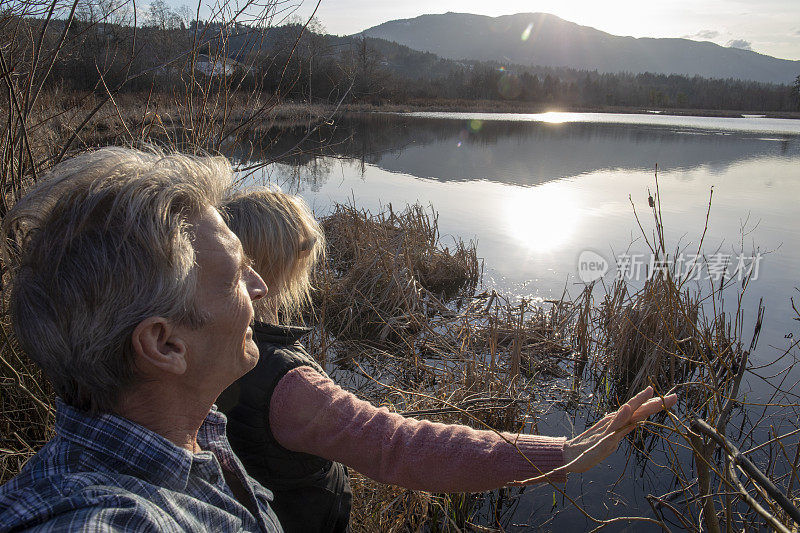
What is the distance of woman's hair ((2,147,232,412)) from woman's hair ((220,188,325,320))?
61 cm

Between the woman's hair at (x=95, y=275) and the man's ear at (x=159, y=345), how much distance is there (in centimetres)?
2

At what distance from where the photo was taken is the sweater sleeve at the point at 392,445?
48.3 inches

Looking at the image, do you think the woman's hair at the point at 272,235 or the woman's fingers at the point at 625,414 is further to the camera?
the woman's hair at the point at 272,235

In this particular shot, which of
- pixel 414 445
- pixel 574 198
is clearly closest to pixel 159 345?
pixel 414 445

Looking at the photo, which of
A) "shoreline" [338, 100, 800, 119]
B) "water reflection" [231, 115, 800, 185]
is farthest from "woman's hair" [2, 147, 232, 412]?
"shoreline" [338, 100, 800, 119]

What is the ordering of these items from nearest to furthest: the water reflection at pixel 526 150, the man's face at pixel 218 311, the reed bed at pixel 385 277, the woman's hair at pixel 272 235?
the man's face at pixel 218 311
the woman's hair at pixel 272 235
the reed bed at pixel 385 277
the water reflection at pixel 526 150

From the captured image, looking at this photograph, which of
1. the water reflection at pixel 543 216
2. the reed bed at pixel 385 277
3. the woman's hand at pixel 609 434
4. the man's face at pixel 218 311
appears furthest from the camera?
the water reflection at pixel 543 216

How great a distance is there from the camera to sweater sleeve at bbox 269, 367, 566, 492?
4.02 ft

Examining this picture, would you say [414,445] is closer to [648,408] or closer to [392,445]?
[392,445]

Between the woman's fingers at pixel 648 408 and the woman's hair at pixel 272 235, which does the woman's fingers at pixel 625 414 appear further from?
the woman's hair at pixel 272 235

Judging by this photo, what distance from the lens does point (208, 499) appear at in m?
0.91

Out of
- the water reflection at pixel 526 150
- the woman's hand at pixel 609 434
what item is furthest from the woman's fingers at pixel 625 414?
the water reflection at pixel 526 150

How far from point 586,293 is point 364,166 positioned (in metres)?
10.3

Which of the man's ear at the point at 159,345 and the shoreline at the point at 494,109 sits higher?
the shoreline at the point at 494,109
